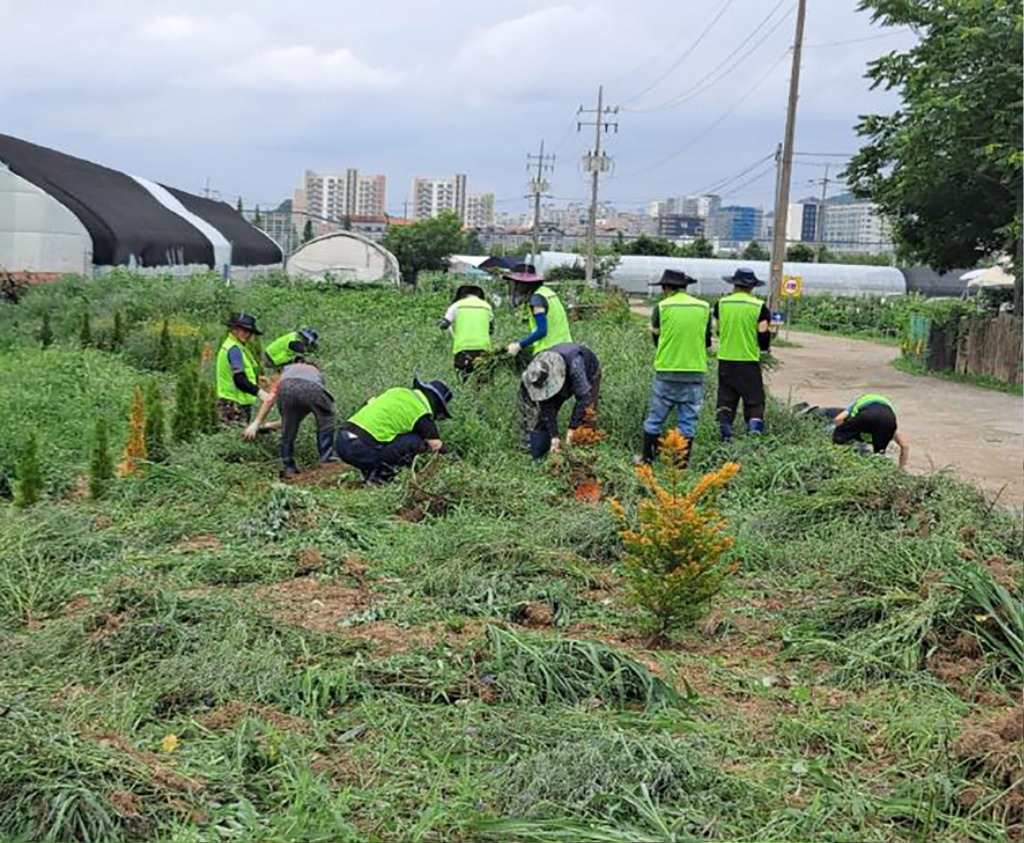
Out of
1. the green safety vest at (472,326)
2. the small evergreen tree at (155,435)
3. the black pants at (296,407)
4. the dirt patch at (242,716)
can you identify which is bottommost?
the dirt patch at (242,716)

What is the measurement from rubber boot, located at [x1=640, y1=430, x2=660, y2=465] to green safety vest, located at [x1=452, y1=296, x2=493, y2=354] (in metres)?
2.27

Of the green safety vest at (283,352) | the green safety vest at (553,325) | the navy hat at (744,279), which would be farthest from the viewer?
the navy hat at (744,279)

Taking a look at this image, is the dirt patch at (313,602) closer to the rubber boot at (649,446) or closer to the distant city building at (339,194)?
the rubber boot at (649,446)

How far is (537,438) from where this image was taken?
944cm

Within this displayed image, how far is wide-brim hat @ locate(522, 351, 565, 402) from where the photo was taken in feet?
30.7

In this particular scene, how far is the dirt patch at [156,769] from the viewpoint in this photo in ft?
11.6

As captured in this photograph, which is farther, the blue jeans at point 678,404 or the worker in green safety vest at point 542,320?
the worker in green safety vest at point 542,320

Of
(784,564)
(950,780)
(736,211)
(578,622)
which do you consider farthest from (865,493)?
(736,211)

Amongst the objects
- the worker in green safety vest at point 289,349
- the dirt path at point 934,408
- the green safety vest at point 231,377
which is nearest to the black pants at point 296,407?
the worker in green safety vest at point 289,349

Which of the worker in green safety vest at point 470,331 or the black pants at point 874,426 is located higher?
the worker in green safety vest at point 470,331

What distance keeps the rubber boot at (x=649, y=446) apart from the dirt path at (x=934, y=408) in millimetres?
2565

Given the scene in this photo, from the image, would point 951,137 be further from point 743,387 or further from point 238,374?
point 238,374

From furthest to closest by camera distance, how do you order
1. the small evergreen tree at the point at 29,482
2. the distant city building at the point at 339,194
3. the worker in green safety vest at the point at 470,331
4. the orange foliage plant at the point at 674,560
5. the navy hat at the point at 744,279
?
1. the distant city building at the point at 339,194
2. the worker in green safety vest at the point at 470,331
3. the navy hat at the point at 744,279
4. the small evergreen tree at the point at 29,482
5. the orange foliage plant at the point at 674,560

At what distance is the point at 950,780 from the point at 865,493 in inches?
148
